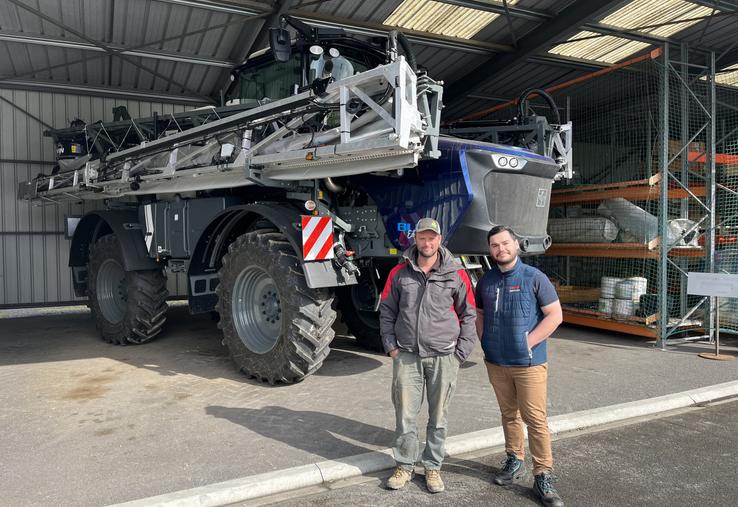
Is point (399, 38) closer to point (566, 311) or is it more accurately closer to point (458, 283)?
point (458, 283)

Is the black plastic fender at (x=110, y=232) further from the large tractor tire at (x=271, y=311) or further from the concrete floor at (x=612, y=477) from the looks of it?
the concrete floor at (x=612, y=477)

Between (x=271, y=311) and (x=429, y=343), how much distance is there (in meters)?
2.79

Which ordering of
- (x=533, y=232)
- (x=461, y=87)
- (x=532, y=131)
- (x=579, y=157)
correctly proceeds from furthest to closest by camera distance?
(x=461, y=87)
(x=579, y=157)
(x=532, y=131)
(x=533, y=232)

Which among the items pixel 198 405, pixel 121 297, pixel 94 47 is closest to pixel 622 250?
pixel 198 405

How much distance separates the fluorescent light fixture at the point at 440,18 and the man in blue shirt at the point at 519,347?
23.1 ft

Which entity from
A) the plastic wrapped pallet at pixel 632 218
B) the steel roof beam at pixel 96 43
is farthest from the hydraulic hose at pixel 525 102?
the steel roof beam at pixel 96 43

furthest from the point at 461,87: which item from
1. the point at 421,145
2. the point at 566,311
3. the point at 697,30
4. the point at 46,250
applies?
the point at 46,250

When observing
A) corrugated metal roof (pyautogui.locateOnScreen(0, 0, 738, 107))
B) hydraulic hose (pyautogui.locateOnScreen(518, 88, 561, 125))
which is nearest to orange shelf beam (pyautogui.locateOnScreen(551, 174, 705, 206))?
hydraulic hose (pyautogui.locateOnScreen(518, 88, 561, 125))

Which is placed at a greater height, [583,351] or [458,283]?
[458,283]

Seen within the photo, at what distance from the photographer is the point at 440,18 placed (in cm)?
991

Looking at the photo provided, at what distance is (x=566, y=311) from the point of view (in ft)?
31.7

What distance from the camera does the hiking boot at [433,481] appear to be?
3.51 meters

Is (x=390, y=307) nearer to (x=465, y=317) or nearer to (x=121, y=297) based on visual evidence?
(x=465, y=317)

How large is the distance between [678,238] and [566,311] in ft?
7.26
